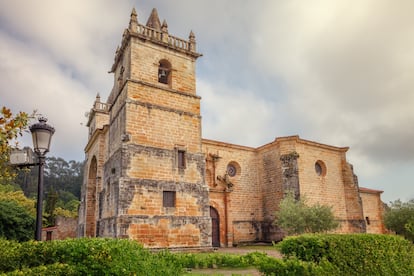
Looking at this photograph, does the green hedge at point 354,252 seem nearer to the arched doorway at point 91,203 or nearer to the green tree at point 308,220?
the green tree at point 308,220

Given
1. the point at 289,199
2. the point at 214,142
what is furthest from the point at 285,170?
the point at 214,142

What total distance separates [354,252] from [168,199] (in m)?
11.3

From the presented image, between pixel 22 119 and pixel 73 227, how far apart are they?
26558mm

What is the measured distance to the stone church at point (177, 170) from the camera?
16.4 m

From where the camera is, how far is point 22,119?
5.83 m

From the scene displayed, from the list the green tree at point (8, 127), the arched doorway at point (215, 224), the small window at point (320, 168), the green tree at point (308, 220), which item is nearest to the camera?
the green tree at point (8, 127)

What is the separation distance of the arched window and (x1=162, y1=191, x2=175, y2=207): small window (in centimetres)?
722

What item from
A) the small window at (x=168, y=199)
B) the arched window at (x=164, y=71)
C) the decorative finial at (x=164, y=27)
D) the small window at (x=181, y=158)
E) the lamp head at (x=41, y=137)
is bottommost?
the small window at (x=168, y=199)

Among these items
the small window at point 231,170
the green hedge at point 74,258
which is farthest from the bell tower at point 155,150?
the green hedge at point 74,258

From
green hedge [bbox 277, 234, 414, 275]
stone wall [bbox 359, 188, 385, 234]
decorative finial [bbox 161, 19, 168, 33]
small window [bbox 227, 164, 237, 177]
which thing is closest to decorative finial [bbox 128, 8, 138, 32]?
decorative finial [bbox 161, 19, 168, 33]

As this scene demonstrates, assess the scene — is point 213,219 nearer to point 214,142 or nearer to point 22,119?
point 214,142

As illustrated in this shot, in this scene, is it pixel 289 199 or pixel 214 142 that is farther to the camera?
pixel 214 142

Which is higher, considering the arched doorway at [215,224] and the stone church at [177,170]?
the stone church at [177,170]

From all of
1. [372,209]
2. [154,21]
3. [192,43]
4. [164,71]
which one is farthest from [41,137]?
[372,209]
